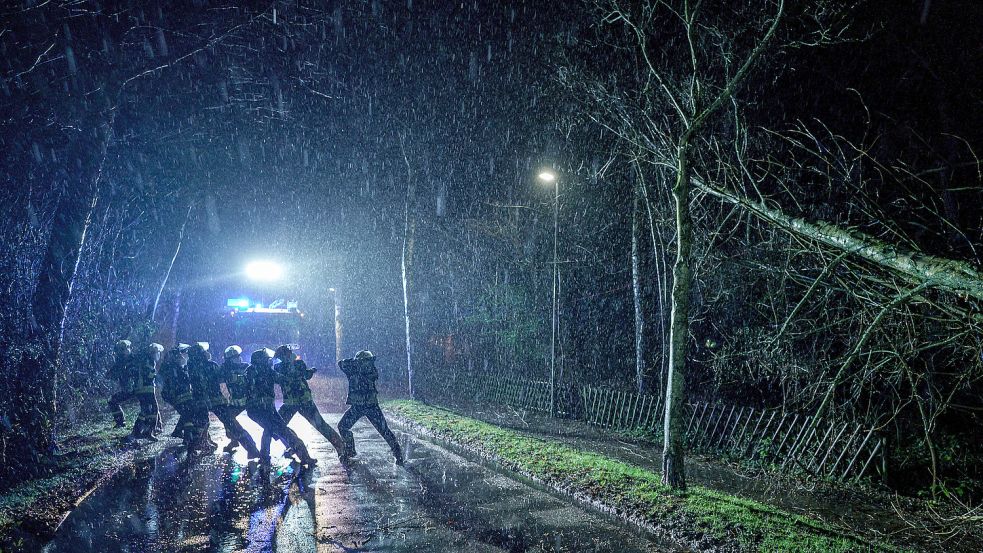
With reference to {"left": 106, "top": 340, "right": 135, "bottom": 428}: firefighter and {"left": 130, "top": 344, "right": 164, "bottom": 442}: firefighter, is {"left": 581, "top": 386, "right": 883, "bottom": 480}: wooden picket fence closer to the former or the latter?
{"left": 130, "top": 344, "right": 164, "bottom": 442}: firefighter

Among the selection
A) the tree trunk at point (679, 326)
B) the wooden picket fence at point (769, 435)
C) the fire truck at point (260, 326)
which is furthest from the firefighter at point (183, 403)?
the fire truck at point (260, 326)

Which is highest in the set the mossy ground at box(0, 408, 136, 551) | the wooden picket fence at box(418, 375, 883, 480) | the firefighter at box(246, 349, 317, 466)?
the firefighter at box(246, 349, 317, 466)

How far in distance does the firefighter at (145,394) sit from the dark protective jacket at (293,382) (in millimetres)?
3652

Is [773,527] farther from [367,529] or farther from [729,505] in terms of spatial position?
[367,529]

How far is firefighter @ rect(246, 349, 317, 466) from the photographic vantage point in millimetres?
9078

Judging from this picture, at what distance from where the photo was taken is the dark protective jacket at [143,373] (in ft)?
37.5

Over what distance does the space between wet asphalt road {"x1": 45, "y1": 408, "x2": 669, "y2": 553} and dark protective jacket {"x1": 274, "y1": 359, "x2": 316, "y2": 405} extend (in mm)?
1119

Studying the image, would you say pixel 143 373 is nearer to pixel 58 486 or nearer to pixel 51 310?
pixel 51 310

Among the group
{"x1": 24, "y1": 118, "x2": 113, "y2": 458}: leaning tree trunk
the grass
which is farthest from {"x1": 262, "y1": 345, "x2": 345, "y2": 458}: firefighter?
{"x1": 24, "y1": 118, "x2": 113, "y2": 458}: leaning tree trunk

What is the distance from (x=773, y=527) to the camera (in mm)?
6270

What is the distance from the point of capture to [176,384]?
34.4ft

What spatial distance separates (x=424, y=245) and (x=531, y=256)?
30.0 ft

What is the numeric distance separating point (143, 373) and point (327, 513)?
7.19 metres

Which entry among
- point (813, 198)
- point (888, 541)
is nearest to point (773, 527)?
point (888, 541)
